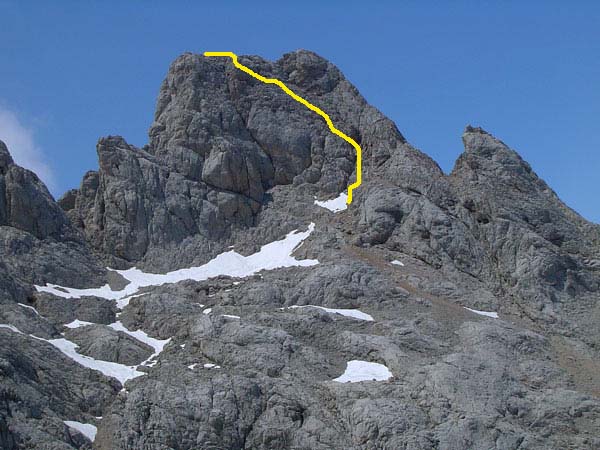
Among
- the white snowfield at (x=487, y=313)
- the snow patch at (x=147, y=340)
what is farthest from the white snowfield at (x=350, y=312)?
the snow patch at (x=147, y=340)

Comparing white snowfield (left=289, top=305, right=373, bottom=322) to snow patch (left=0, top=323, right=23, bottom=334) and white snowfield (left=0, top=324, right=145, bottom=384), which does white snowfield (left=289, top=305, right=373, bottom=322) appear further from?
snow patch (left=0, top=323, right=23, bottom=334)

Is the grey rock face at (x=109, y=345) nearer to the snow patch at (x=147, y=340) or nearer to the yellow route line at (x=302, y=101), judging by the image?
the snow patch at (x=147, y=340)

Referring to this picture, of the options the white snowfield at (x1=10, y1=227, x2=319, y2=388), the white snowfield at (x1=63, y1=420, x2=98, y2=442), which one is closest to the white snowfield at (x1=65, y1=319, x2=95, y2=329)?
the white snowfield at (x1=10, y1=227, x2=319, y2=388)

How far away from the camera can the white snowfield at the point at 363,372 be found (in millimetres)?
46250

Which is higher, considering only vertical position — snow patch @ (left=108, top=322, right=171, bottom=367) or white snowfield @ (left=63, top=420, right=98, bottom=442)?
snow patch @ (left=108, top=322, right=171, bottom=367)

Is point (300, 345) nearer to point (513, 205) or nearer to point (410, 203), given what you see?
point (410, 203)

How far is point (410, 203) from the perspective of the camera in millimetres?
63094

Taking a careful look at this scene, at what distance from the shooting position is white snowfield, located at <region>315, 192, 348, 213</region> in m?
67.1

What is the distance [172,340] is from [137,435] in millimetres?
9660

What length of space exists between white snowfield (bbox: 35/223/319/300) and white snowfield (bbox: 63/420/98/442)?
1437cm

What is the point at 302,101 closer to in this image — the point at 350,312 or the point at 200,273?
the point at 200,273

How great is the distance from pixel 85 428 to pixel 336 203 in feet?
100

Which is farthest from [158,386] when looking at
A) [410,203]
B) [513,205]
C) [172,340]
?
[513,205]

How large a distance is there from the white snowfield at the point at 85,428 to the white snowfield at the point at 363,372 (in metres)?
12.3
